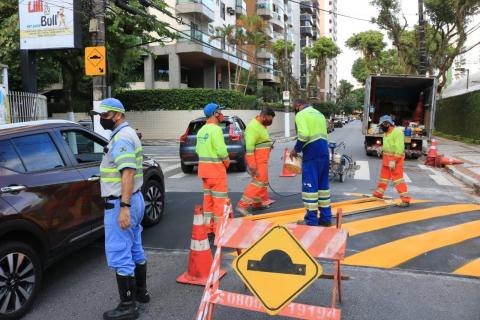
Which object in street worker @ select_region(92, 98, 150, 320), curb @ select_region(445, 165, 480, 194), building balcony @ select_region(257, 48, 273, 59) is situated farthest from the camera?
building balcony @ select_region(257, 48, 273, 59)

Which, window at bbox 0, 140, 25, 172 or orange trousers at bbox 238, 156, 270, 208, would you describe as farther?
orange trousers at bbox 238, 156, 270, 208

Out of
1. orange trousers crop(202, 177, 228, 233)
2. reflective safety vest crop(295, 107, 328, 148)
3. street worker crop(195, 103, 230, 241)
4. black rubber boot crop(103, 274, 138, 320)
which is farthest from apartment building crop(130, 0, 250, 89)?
black rubber boot crop(103, 274, 138, 320)

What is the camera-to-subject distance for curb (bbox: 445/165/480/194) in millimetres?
10904

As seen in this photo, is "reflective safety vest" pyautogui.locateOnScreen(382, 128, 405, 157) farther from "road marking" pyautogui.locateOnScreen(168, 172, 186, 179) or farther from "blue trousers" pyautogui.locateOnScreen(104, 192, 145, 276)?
"road marking" pyautogui.locateOnScreen(168, 172, 186, 179)

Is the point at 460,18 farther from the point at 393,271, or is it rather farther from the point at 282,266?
the point at 282,266

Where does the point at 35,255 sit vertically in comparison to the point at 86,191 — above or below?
below

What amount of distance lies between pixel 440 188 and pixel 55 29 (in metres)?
10.8

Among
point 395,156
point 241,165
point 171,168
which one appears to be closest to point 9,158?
point 395,156

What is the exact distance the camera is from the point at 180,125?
102 ft

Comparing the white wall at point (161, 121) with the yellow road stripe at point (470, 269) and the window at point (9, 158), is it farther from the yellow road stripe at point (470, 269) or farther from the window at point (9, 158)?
the window at point (9, 158)

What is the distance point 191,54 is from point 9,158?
34.3m

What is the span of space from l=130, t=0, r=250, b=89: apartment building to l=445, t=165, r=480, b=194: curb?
70.3 feet

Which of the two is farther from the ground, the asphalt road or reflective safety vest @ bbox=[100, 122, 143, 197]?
reflective safety vest @ bbox=[100, 122, 143, 197]

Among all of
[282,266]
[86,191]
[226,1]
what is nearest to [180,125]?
[226,1]
